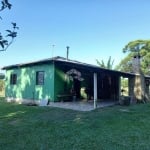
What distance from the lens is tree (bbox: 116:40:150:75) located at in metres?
37.4

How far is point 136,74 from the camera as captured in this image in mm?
18922

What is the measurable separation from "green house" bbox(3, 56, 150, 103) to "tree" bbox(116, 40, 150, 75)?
63.8ft

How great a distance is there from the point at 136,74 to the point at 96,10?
6335 mm

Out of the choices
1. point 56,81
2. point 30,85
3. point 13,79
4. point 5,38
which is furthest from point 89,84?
point 5,38

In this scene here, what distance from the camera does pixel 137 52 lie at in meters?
37.9

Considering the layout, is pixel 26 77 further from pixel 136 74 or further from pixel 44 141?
pixel 44 141

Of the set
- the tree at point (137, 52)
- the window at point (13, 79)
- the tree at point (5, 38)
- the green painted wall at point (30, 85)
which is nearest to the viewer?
the tree at point (5, 38)

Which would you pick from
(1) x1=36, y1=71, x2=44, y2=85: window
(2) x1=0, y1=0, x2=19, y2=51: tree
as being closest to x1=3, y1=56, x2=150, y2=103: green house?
(1) x1=36, y1=71, x2=44, y2=85: window

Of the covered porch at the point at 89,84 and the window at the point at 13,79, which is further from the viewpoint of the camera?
the window at the point at 13,79

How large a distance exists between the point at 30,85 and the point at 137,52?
86.5 feet

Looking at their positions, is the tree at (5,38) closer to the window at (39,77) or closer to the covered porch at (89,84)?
the covered porch at (89,84)

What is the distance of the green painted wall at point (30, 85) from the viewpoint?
14.4 meters

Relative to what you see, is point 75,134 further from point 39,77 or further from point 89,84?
point 89,84

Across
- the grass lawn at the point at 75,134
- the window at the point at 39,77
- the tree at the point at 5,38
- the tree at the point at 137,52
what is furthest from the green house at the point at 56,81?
the tree at the point at 137,52
